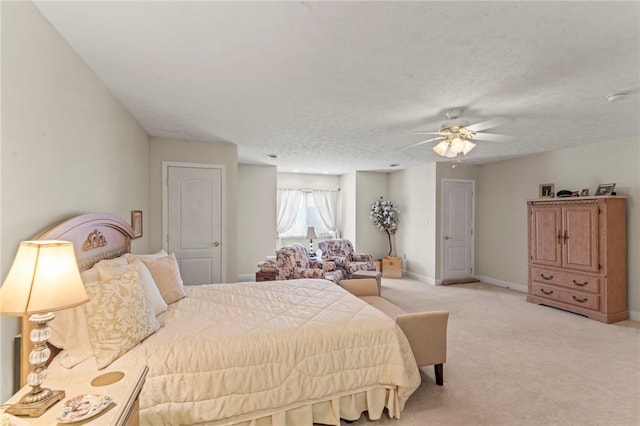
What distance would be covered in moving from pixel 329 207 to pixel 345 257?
217 cm

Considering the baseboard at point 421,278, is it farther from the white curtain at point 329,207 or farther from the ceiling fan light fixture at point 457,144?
the ceiling fan light fixture at point 457,144

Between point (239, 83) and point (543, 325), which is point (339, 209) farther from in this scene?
point (239, 83)

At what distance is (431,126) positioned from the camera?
3490 millimetres

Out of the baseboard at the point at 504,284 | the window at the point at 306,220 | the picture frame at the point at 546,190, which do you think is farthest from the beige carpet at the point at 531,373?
the window at the point at 306,220

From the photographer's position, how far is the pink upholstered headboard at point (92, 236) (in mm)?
1700

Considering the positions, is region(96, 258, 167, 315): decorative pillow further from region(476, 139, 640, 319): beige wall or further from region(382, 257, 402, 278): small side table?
region(476, 139, 640, 319): beige wall

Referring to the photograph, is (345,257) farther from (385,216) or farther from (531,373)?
(531,373)

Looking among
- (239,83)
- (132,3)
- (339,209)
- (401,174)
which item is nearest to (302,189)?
(339,209)

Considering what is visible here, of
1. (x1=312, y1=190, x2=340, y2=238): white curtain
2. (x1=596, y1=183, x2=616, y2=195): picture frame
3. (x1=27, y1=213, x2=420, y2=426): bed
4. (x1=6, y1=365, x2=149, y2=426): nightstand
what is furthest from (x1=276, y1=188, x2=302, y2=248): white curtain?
(x1=6, y1=365, x2=149, y2=426): nightstand

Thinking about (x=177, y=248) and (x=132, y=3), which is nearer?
(x=132, y=3)

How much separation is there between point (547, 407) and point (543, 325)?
6.61 ft

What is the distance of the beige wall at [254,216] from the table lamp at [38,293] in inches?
200

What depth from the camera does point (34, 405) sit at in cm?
112

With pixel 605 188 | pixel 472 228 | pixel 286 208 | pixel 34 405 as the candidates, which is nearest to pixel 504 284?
pixel 472 228
